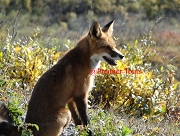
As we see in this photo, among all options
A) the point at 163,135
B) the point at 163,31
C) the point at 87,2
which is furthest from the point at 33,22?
the point at 163,135

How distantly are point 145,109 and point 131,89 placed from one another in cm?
63

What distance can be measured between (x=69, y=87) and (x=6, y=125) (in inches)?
51.0

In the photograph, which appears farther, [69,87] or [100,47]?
[100,47]

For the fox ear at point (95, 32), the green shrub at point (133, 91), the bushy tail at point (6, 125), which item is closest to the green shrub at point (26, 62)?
the green shrub at point (133, 91)

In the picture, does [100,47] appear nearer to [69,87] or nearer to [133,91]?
[69,87]

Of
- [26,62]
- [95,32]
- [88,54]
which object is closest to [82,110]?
[88,54]

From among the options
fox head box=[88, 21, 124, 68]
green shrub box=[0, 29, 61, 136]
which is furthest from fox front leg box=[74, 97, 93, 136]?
green shrub box=[0, 29, 61, 136]

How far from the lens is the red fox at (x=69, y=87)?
5.96 m

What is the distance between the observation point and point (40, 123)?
590 centimetres

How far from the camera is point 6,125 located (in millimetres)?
5520

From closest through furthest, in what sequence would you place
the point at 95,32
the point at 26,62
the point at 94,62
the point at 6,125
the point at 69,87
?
the point at 6,125
the point at 69,87
the point at 94,62
the point at 95,32
the point at 26,62

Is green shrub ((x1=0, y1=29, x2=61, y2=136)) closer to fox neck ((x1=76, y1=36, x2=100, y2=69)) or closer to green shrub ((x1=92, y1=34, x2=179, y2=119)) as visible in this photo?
green shrub ((x1=92, y1=34, x2=179, y2=119))

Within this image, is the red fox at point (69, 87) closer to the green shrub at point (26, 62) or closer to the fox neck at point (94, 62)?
the fox neck at point (94, 62)

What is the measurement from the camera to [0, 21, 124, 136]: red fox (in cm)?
596
